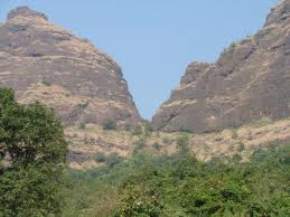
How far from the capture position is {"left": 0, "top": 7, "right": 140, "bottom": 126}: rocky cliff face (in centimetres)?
16725

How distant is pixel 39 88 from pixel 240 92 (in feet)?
138

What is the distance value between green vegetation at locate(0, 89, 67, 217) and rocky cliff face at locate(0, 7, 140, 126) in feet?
408

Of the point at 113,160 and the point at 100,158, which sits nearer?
the point at 113,160

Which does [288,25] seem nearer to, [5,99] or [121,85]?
[121,85]

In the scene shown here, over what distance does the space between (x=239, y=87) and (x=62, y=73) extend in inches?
1587

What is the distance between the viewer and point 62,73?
579ft

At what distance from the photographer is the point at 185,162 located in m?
72.6

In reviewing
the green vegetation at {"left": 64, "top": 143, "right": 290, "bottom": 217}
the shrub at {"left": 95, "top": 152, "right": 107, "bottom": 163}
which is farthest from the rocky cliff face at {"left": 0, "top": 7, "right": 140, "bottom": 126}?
the green vegetation at {"left": 64, "top": 143, "right": 290, "bottom": 217}

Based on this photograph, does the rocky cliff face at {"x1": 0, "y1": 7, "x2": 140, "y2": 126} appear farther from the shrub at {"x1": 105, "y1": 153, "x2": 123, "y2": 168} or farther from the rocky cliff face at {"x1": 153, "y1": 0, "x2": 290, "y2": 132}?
the shrub at {"x1": 105, "y1": 153, "x2": 123, "y2": 168}

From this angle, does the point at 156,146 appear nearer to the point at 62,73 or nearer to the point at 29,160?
the point at 62,73

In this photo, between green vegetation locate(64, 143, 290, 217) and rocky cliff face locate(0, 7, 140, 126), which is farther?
rocky cliff face locate(0, 7, 140, 126)

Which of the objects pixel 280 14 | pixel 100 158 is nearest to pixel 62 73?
pixel 100 158

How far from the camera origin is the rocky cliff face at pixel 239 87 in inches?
5925

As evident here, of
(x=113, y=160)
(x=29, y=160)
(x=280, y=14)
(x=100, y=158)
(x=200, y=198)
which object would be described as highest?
(x=280, y=14)
